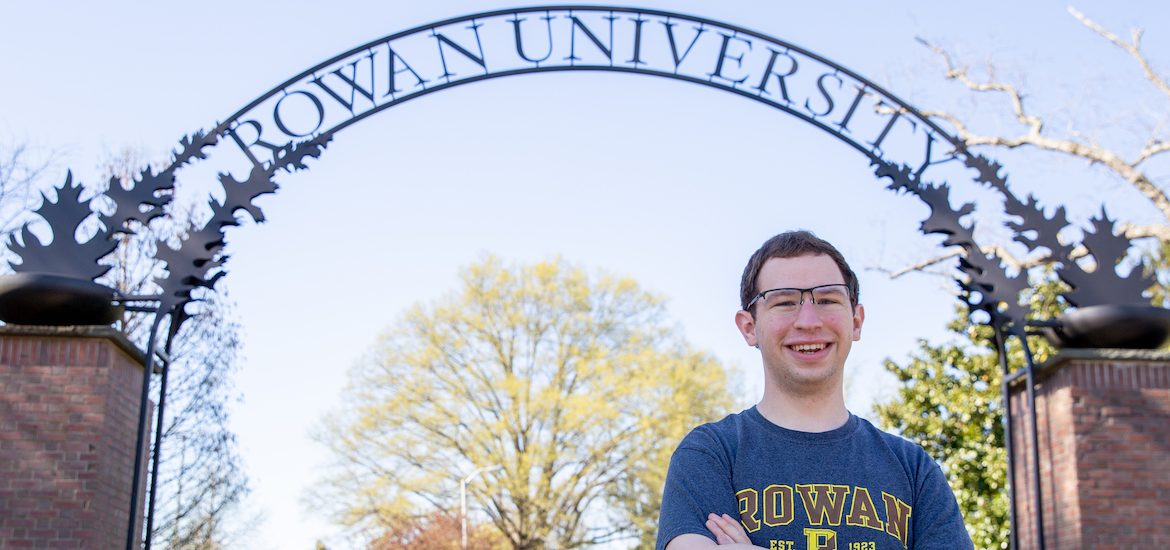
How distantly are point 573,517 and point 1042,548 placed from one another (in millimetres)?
18302

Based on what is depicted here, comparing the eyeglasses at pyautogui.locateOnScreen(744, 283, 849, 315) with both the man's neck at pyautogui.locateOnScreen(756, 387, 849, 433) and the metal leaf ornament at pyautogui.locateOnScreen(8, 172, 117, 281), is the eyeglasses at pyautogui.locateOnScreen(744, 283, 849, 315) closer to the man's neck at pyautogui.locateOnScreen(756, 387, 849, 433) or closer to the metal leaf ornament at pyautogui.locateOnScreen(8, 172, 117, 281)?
the man's neck at pyautogui.locateOnScreen(756, 387, 849, 433)

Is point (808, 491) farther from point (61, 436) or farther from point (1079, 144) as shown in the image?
point (1079, 144)

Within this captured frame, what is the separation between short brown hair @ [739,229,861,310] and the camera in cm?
236

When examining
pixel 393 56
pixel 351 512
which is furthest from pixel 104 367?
pixel 351 512

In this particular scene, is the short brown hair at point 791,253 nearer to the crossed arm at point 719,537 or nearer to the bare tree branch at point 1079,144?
the crossed arm at point 719,537

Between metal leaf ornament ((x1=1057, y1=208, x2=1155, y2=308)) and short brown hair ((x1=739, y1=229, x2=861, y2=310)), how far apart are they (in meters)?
5.43

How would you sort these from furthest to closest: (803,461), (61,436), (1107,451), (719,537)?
(1107,451)
(61,436)
(803,461)
(719,537)

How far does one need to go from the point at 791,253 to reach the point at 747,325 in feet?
0.65

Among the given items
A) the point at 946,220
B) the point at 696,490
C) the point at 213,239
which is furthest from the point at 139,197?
the point at 696,490

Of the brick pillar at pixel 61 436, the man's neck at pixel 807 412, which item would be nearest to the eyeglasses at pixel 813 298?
the man's neck at pixel 807 412

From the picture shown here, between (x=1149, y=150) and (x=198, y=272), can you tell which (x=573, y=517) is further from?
(x=198, y=272)

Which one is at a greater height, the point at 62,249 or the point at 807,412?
the point at 62,249

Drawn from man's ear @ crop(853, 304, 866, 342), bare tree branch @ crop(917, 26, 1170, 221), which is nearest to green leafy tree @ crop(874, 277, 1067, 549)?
bare tree branch @ crop(917, 26, 1170, 221)

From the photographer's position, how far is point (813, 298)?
2.30 meters
